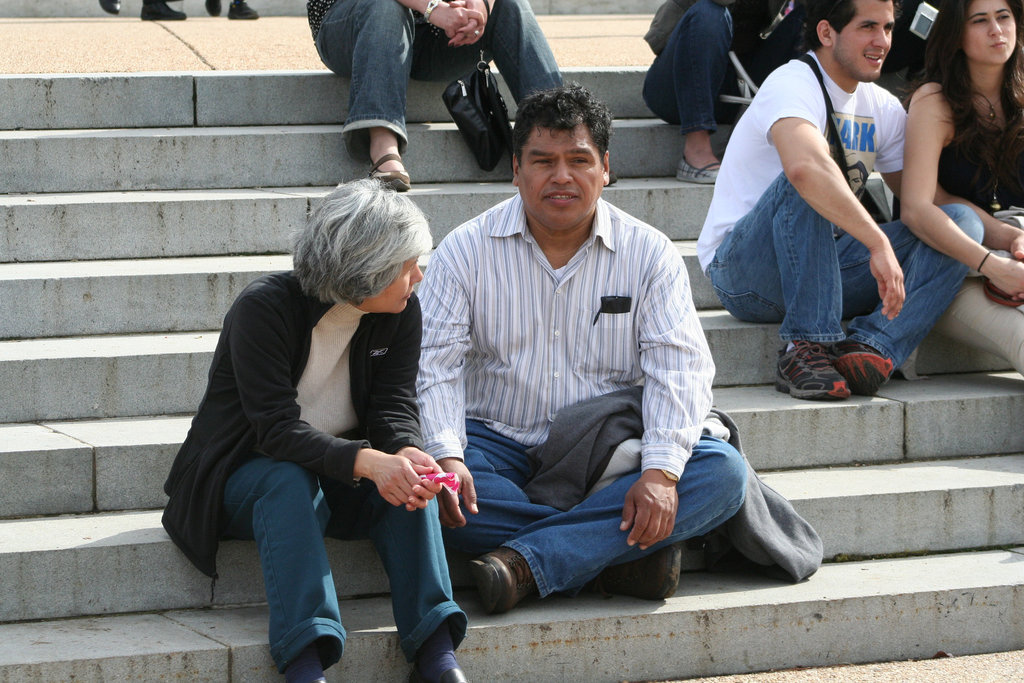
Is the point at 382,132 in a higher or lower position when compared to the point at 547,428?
higher

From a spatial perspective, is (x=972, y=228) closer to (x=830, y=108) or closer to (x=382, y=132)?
(x=830, y=108)

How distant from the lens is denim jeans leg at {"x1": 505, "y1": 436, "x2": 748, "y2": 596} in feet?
10.5

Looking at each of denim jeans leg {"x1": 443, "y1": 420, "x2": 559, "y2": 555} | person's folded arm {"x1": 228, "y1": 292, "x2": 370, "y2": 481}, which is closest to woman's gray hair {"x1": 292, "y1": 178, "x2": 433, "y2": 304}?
person's folded arm {"x1": 228, "y1": 292, "x2": 370, "y2": 481}

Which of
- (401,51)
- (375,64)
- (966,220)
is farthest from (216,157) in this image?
(966,220)

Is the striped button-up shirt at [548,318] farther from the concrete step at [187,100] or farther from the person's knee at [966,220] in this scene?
the concrete step at [187,100]

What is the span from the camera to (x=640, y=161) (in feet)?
18.1

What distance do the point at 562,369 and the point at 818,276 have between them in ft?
3.56

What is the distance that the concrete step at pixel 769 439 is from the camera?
3473mm

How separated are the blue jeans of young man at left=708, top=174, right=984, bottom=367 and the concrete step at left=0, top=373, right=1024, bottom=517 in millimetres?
228

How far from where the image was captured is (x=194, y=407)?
392 cm

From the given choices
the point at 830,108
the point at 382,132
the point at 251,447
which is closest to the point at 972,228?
the point at 830,108

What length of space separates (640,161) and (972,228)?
5.41 feet

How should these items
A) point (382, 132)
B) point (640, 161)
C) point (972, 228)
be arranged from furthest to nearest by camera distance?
point (640, 161) → point (382, 132) → point (972, 228)

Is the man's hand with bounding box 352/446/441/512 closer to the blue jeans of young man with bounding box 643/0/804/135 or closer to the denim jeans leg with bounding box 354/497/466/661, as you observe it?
the denim jeans leg with bounding box 354/497/466/661
